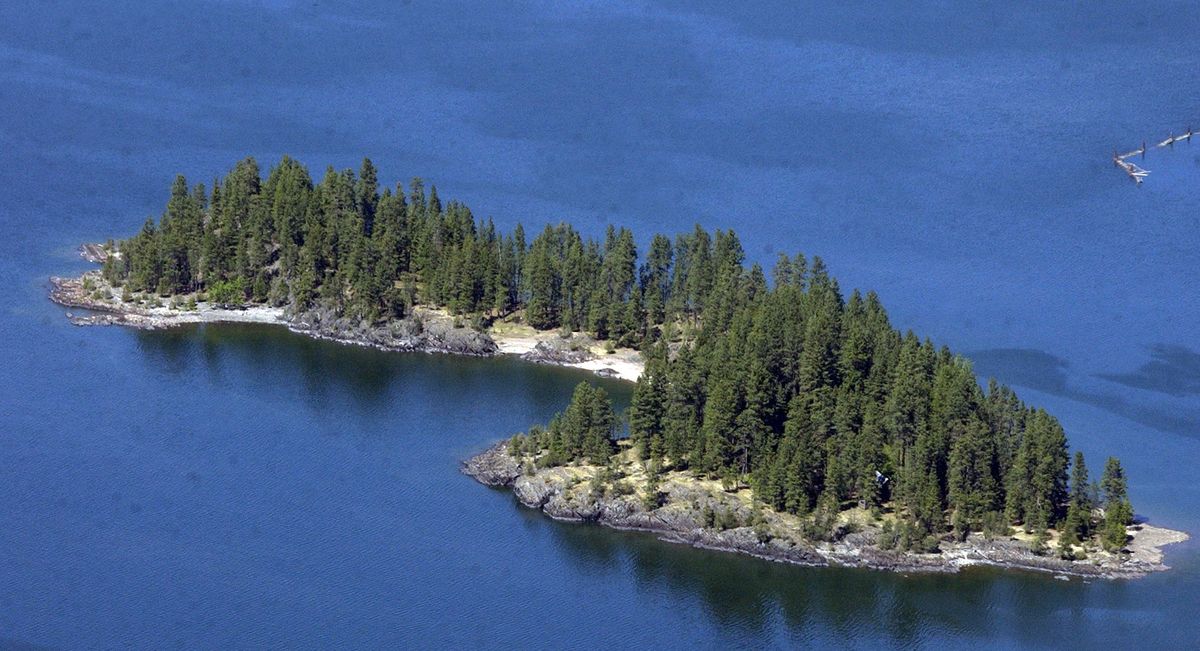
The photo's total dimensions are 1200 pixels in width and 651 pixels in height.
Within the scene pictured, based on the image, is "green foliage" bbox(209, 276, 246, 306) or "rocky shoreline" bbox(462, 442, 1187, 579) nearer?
"rocky shoreline" bbox(462, 442, 1187, 579)

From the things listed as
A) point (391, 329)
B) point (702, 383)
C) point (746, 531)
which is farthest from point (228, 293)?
point (746, 531)

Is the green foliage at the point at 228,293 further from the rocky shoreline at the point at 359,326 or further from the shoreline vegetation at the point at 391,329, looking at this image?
the rocky shoreline at the point at 359,326

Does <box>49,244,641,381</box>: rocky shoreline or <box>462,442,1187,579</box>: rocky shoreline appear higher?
<box>49,244,641,381</box>: rocky shoreline

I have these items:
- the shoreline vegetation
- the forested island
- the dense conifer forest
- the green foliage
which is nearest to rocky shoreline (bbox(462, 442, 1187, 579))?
the forested island

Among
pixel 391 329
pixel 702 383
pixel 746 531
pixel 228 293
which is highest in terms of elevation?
pixel 228 293

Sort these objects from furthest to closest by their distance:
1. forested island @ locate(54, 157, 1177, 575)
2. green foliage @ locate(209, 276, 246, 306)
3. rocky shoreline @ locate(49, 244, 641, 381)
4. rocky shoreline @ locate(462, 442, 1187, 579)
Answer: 1. green foliage @ locate(209, 276, 246, 306)
2. rocky shoreline @ locate(49, 244, 641, 381)
3. forested island @ locate(54, 157, 1177, 575)
4. rocky shoreline @ locate(462, 442, 1187, 579)

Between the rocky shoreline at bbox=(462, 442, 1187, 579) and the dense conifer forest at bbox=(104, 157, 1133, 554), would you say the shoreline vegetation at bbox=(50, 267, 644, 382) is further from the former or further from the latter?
the rocky shoreline at bbox=(462, 442, 1187, 579)

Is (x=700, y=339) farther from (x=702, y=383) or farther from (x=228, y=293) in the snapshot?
(x=228, y=293)
